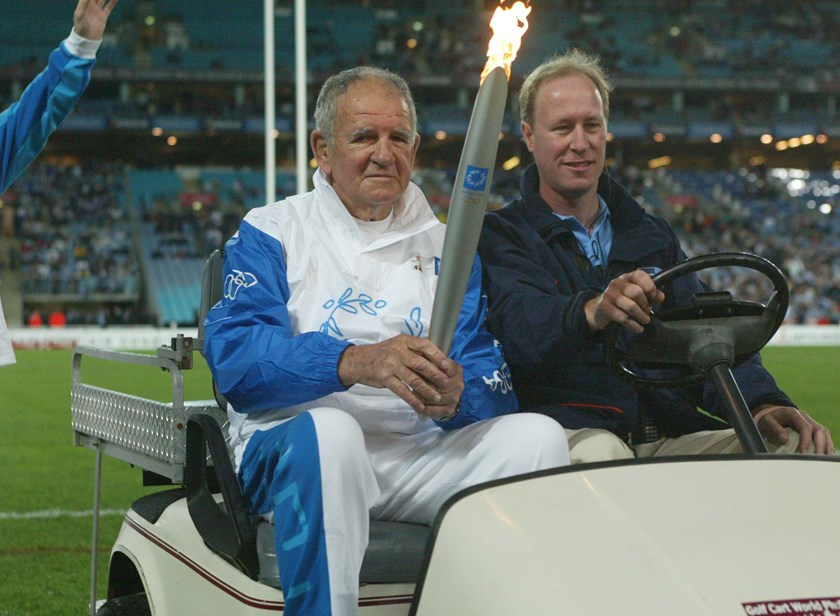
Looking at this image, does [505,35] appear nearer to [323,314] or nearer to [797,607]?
[323,314]

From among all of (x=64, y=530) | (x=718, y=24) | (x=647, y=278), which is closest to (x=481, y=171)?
(x=647, y=278)

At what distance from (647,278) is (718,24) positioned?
35.1m

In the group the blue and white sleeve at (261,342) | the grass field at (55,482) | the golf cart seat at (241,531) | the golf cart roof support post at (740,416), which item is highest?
the blue and white sleeve at (261,342)

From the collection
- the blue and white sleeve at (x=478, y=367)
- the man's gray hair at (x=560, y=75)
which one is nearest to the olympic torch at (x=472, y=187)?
the blue and white sleeve at (x=478, y=367)

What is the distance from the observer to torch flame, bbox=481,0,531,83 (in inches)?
64.8

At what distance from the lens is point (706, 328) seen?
195 centimetres

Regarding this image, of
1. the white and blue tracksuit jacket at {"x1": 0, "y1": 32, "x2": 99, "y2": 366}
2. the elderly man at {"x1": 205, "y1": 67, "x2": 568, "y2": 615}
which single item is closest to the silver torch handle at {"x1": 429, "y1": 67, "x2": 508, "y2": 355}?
the elderly man at {"x1": 205, "y1": 67, "x2": 568, "y2": 615}

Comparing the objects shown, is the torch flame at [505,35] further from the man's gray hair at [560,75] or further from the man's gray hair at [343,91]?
the man's gray hair at [560,75]

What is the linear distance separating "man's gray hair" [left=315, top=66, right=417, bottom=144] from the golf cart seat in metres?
0.63

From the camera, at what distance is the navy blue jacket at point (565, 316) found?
2375 millimetres

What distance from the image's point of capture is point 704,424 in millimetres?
2592

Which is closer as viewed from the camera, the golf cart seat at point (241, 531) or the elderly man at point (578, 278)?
the golf cart seat at point (241, 531)

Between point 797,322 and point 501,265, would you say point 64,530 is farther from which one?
point 797,322

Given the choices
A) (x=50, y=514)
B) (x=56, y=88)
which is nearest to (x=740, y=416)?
(x=56, y=88)
